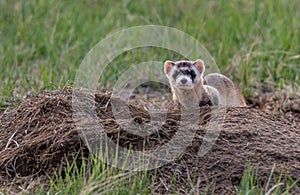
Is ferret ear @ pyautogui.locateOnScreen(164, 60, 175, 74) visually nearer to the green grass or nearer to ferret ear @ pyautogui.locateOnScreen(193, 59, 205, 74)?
ferret ear @ pyautogui.locateOnScreen(193, 59, 205, 74)

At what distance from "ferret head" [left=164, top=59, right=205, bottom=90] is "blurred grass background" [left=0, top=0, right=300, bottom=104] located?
0.95 m

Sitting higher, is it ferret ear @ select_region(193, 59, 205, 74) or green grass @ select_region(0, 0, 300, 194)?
ferret ear @ select_region(193, 59, 205, 74)

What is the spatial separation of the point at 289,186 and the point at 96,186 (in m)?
1.29

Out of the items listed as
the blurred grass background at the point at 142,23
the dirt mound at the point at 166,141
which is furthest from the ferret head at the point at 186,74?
the blurred grass background at the point at 142,23

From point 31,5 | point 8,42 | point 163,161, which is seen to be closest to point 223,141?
point 163,161

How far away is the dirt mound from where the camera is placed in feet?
15.6

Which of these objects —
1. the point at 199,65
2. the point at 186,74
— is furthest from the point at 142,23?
the point at 186,74

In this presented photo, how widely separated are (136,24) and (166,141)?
14.1ft

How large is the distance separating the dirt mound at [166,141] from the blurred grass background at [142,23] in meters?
0.99

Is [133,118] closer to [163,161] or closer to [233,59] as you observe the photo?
[163,161]

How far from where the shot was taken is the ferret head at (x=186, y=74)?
19.3 ft

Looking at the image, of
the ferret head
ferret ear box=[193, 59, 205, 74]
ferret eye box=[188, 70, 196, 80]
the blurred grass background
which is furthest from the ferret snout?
the blurred grass background

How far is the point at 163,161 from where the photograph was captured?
4.84 meters

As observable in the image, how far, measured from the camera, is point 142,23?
9.20 m
